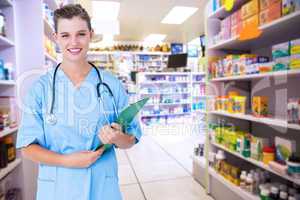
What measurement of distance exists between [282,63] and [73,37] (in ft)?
5.05

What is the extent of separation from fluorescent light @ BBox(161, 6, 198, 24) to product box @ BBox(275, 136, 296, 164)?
204 inches

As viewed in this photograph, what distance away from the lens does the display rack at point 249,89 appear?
1939mm

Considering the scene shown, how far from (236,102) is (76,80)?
5.65 feet

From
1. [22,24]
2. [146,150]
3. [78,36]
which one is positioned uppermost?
[22,24]

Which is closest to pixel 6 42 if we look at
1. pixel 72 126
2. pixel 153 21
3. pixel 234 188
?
pixel 72 126

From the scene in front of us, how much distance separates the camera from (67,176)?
42.9 inches

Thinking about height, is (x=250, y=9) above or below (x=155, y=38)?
below

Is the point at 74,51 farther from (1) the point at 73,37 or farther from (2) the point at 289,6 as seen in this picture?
(2) the point at 289,6

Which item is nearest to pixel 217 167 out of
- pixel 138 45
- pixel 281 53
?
pixel 281 53

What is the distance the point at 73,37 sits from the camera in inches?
40.9

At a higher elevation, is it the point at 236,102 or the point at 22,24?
the point at 22,24

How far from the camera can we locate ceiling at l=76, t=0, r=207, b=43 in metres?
5.93

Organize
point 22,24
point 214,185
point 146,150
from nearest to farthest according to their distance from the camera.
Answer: point 22,24, point 214,185, point 146,150

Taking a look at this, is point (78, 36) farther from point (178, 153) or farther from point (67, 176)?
point (178, 153)
